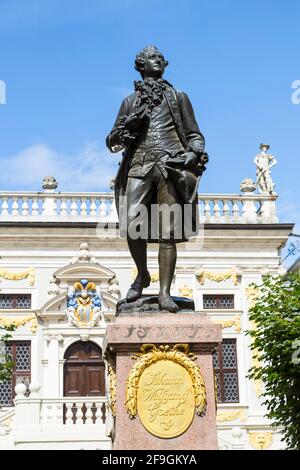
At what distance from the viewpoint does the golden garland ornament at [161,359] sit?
6.66 metres

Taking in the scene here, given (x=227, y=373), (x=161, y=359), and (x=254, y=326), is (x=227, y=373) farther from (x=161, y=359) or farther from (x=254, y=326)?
(x=161, y=359)

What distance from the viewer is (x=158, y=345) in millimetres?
6820

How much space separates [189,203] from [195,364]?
1465 mm

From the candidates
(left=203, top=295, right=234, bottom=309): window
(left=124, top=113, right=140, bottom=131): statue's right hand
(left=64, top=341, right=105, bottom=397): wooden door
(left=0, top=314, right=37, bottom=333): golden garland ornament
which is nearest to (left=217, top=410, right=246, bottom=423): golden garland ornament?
(left=203, top=295, right=234, bottom=309): window

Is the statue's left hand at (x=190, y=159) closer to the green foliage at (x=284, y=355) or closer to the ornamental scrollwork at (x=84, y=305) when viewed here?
the green foliage at (x=284, y=355)

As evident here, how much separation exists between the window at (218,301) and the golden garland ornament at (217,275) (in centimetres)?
48

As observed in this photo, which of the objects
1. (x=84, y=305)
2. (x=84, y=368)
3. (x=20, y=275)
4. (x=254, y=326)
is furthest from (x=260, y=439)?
(x=20, y=275)

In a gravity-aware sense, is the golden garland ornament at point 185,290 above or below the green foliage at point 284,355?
above

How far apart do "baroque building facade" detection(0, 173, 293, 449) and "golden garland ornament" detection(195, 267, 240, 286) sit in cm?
3

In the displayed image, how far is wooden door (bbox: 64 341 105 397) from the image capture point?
Result: 2348cm

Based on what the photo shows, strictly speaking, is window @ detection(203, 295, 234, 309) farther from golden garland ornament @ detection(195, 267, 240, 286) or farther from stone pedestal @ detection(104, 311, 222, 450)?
stone pedestal @ detection(104, 311, 222, 450)

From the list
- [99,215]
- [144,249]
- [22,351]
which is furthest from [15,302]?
[144,249]

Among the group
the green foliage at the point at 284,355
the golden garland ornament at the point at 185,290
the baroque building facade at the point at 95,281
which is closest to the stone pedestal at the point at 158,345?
the green foliage at the point at 284,355
